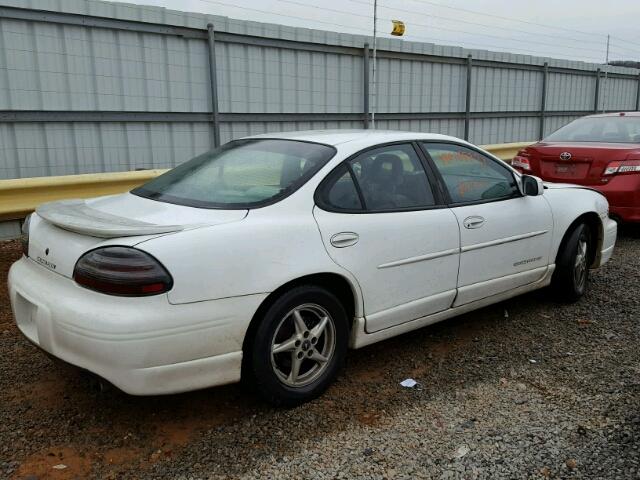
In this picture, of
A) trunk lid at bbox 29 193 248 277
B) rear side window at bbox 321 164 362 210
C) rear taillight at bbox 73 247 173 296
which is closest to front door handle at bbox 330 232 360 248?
rear side window at bbox 321 164 362 210

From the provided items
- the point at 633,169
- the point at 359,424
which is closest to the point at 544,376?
the point at 359,424

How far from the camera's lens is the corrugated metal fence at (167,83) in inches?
255

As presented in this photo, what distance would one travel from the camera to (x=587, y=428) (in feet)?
9.82

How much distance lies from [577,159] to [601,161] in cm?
26

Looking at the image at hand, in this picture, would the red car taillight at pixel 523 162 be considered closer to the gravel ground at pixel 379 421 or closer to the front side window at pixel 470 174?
the front side window at pixel 470 174

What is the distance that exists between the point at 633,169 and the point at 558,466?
5.15 m

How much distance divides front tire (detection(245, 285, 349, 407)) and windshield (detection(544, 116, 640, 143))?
227 inches

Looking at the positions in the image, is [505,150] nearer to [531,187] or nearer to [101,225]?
[531,187]

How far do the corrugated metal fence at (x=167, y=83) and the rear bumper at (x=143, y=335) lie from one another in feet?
14.3

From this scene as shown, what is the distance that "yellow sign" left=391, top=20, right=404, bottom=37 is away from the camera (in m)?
9.28

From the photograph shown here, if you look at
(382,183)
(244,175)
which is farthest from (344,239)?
(244,175)

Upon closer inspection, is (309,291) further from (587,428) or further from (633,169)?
(633,169)

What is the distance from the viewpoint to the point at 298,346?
10.2 feet

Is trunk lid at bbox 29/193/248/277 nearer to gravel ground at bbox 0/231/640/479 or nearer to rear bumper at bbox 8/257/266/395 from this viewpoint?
rear bumper at bbox 8/257/266/395
